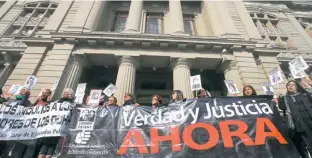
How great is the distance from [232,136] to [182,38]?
32.3 feet

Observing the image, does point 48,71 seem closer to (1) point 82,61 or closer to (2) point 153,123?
(1) point 82,61

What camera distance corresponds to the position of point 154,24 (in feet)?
68.8

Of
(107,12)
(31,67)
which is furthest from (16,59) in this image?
(107,12)

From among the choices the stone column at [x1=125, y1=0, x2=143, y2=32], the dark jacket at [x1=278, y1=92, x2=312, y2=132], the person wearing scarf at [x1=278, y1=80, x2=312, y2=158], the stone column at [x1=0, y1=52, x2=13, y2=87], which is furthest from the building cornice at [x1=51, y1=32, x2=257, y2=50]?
the dark jacket at [x1=278, y1=92, x2=312, y2=132]

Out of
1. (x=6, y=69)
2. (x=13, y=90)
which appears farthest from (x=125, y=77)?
(x=6, y=69)

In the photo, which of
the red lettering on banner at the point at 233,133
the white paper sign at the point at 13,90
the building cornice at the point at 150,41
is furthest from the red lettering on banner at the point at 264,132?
the white paper sign at the point at 13,90

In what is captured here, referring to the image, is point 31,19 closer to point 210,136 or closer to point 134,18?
point 134,18

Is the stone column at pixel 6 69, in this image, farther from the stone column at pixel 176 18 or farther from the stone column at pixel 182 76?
the stone column at pixel 176 18

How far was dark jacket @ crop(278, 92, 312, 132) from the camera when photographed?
5.70 meters

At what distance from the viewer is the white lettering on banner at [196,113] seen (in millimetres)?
6527

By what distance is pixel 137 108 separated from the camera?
7.02 meters

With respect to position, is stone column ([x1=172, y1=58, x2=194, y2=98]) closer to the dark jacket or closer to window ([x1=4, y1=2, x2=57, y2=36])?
the dark jacket

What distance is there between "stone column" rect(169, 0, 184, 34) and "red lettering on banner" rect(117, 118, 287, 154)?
11385 millimetres

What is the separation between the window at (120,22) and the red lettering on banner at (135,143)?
15.2 m
